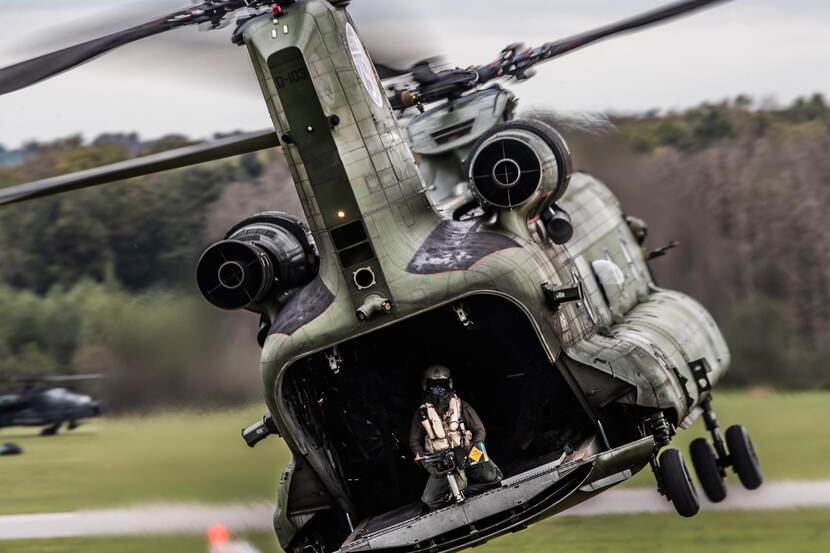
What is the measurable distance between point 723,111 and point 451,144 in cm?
1034

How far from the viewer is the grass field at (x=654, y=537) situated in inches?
661

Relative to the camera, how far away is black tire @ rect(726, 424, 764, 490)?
17562mm

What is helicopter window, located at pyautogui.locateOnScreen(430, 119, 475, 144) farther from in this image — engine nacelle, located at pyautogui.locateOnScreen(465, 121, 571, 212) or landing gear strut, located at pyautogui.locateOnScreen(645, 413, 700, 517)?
landing gear strut, located at pyautogui.locateOnScreen(645, 413, 700, 517)

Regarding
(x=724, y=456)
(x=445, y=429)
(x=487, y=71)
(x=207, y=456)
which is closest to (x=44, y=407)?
(x=207, y=456)

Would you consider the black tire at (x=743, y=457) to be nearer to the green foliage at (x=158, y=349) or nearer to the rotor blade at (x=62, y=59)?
the green foliage at (x=158, y=349)

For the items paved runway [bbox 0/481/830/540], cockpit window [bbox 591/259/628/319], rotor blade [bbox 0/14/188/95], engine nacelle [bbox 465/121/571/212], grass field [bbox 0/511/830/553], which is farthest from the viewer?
paved runway [bbox 0/481/830/540]

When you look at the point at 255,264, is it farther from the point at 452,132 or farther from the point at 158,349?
the point at 158,349

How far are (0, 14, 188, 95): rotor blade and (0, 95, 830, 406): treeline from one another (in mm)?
8634

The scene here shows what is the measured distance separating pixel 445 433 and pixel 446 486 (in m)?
0.58

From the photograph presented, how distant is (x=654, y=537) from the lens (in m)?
17.3

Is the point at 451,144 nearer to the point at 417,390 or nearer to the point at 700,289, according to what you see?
the point at 417,390

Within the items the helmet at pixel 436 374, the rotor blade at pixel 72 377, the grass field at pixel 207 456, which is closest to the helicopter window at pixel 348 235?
the helmet at pixel 436 374

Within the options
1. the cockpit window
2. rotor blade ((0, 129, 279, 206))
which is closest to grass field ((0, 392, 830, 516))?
the cockpit window

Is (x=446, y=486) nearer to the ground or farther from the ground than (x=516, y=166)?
nearer to the ground
